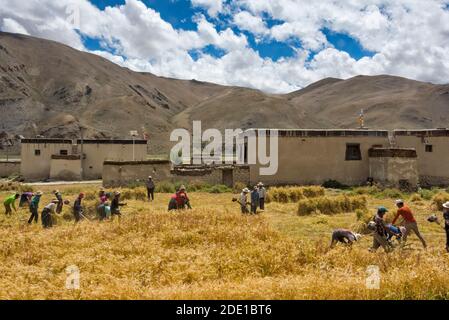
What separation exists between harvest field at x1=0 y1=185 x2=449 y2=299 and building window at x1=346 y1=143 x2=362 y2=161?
17.1 meters

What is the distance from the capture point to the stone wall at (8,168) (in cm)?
4622

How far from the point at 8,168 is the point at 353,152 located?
3589 cm

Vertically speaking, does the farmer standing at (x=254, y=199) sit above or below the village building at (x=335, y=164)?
below

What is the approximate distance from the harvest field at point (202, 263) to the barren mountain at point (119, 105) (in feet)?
239

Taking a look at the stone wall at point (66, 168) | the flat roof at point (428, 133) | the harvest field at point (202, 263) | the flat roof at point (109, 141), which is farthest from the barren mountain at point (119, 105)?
the harvest field at point (202, 263)

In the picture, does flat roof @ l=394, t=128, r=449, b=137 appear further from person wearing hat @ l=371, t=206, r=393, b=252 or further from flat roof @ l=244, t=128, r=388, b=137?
person wearing hat @ l=371, t=206, r=393, b=252

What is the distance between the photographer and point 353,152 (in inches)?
1196

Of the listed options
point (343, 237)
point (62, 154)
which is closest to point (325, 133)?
point (343, 237)

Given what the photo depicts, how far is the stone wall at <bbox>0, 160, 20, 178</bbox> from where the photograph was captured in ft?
152

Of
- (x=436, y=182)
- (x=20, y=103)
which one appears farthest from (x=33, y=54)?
(x=436, y=182)

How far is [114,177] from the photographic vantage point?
3038 cm

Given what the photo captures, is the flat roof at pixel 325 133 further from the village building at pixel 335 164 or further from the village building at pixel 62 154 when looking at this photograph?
the village building at pixel 62 154

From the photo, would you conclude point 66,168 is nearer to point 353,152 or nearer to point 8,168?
point 8,168
